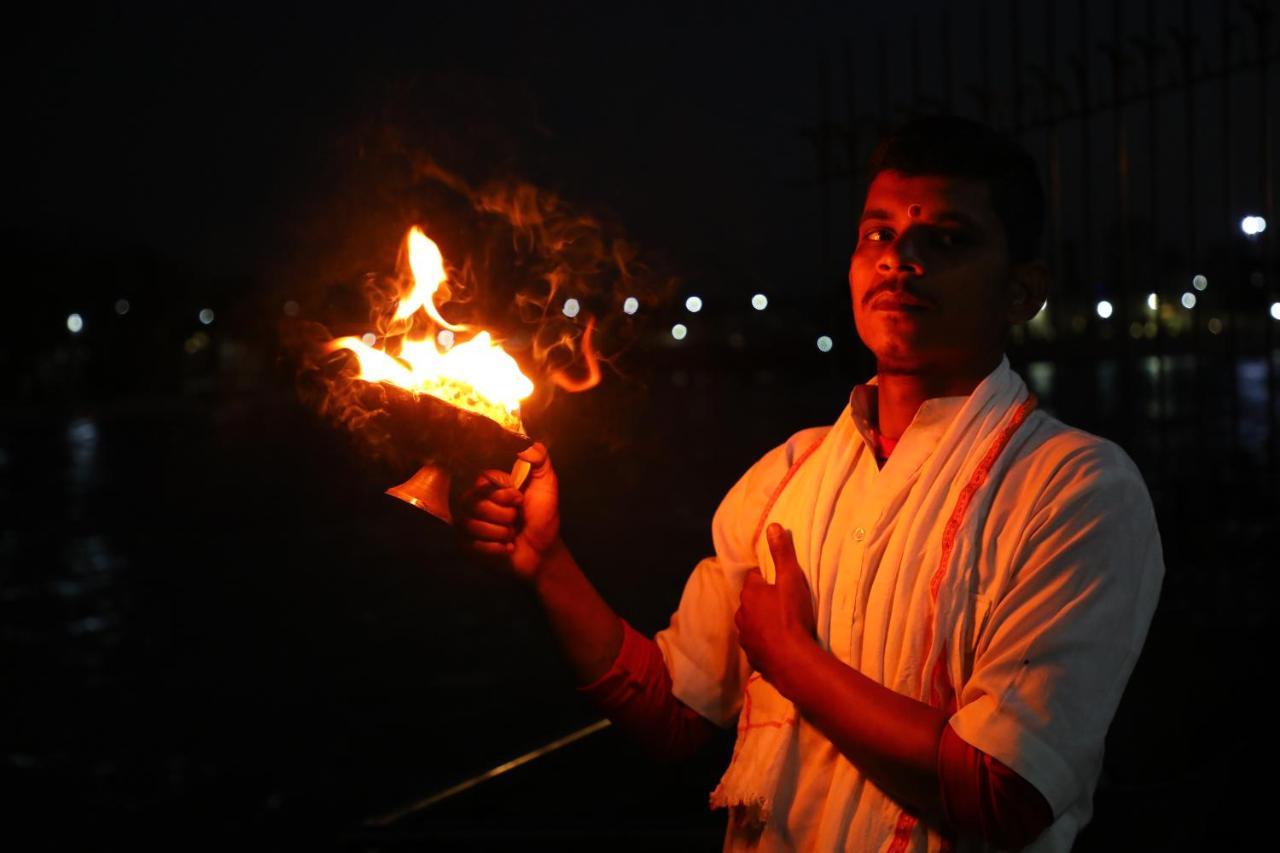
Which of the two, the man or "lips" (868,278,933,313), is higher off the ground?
"lips" (868,278,933,313)

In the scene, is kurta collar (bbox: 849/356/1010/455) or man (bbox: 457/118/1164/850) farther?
kurta collar (bbox: 849/356/1010/455)

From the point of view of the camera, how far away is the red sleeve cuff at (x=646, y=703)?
2.18 metres

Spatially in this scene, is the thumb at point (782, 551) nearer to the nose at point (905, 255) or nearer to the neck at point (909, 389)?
the neck at point (909, 389)

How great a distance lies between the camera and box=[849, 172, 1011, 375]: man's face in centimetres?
185

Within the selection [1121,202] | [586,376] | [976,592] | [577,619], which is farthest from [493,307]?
[1121,202]

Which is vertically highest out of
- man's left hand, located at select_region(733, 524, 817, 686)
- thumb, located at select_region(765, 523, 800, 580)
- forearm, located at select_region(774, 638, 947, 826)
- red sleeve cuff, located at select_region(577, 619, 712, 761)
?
thumb, located at select_region(765, 523, 800, 580)

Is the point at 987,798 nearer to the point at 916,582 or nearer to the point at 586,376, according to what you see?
the point at 916,582

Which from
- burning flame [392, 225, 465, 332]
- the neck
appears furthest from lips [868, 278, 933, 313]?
burning flame [392, 225, 465, 332]

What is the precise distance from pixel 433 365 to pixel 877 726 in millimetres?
1085

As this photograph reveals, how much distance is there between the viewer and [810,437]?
7.27 feet

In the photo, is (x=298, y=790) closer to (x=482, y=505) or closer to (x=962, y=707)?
(x=482, y=505)

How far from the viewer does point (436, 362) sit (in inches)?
88.7

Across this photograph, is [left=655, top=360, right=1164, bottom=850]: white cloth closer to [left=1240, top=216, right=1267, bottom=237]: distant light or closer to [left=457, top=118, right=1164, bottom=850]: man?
[left=457, top=118, right=1164, bottom=850]: man

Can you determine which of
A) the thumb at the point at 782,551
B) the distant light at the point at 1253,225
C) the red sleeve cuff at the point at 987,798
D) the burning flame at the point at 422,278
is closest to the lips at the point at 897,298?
the thumb at the point at 782,551
